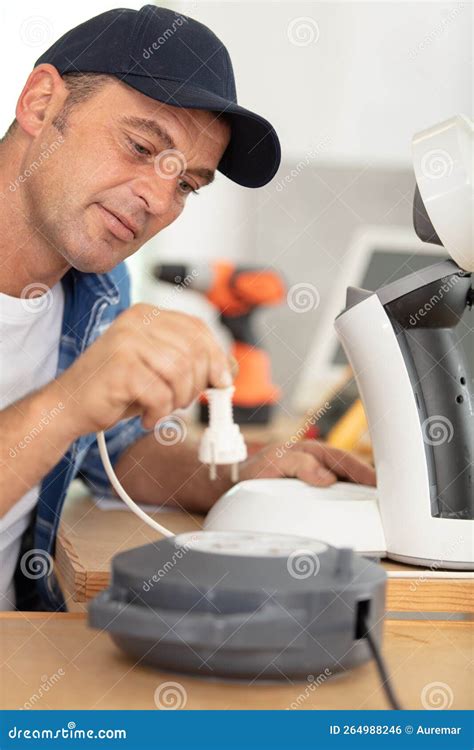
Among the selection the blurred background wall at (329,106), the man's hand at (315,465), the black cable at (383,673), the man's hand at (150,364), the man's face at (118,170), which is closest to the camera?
the black cable at (383,673)

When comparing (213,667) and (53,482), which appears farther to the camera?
(53,482)

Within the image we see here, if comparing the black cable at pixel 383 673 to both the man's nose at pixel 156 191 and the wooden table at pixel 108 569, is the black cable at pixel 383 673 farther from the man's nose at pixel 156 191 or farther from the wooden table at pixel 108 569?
the man's nose at pixel 156 191

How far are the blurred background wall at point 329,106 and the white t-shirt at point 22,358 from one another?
61.7 inches

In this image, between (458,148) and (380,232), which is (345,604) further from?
(380,232)

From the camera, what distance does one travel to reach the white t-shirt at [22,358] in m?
1.28

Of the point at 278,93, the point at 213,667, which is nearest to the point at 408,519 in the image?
the point at 213,667

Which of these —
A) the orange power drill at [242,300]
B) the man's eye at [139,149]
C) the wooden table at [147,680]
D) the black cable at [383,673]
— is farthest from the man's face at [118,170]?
the orange power drill at [242,300]

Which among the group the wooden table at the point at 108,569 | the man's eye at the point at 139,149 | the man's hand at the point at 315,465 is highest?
the man's eye at the point at 139,149

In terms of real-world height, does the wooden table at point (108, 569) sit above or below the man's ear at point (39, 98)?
below

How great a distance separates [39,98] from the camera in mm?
1270

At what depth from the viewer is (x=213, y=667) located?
60 centimetres

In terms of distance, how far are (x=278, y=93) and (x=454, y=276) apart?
2.25 metres

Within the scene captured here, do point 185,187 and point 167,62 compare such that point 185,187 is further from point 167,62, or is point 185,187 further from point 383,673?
point 383,673

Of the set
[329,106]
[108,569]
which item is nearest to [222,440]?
[108,569]
